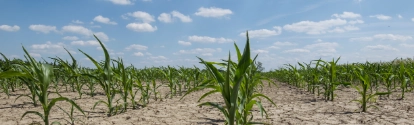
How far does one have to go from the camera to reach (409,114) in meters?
3.47

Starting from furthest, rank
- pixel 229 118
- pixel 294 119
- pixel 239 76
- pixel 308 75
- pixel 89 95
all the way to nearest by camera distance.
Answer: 1. pixel 308 75
2. pixel 89 95
3. pixel 294 119
4. pixel 229 118
5. pixel 239 76

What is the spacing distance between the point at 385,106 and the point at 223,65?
2.92 meters

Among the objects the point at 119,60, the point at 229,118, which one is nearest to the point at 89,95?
the point at 119,60

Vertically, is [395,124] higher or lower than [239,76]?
lower

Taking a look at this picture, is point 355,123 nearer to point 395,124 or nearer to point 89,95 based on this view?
point 395,124

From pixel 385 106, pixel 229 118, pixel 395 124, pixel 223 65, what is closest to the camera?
pixel 229 118

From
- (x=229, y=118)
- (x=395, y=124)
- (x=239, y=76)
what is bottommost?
(x=395, y=124)

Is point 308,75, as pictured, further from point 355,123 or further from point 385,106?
point 355,123

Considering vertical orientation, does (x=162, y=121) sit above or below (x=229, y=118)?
below

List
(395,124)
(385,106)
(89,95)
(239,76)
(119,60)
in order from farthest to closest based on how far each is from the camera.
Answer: (89,95) → (385,106) → (119,60) → (395,124) → (239,76)

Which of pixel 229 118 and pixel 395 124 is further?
pixel 395 124

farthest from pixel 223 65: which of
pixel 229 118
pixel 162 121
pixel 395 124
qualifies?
pixel 395 124

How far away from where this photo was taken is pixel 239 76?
163 centimetres

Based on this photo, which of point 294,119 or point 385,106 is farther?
point 385,106
